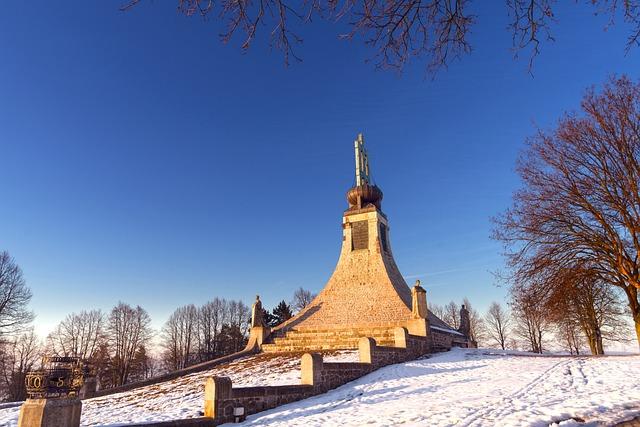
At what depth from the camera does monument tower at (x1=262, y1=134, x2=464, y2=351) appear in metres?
21.2

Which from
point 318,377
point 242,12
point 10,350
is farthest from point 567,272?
point 10,350

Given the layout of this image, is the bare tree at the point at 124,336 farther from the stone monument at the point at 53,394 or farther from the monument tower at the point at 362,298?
the stone monument at the point at 53,394

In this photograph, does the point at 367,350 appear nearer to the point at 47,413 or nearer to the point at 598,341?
the point at 47,413

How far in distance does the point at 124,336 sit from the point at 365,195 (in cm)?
3123

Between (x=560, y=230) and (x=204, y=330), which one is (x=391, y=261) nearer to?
(x=560, y=230)

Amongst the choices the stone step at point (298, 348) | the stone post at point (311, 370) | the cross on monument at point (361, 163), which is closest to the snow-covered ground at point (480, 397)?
the stone post at point (311, 370)

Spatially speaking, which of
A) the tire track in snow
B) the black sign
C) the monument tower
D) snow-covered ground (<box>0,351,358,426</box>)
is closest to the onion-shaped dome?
the monument tower

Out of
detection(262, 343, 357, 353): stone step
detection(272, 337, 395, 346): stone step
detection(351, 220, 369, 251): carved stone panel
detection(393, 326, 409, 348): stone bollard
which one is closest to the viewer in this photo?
detection(393, 326, 409, 348): stone bollard

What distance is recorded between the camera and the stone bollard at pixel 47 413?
263 inches

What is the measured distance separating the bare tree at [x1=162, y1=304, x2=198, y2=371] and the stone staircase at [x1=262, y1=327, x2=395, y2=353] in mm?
28934

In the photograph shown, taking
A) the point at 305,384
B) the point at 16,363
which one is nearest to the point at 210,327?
the point at 16,363

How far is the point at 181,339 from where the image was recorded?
50781 mm

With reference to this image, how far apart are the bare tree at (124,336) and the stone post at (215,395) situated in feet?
121

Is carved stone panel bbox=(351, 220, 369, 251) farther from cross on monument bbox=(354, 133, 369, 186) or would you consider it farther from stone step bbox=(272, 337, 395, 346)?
stone step bbox=(272, 337, 395, 346)
